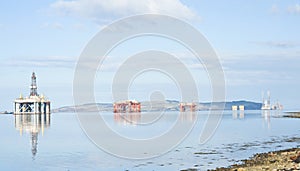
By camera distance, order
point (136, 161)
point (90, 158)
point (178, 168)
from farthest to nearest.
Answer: point (90, 158)
point (136, 161)
point (178, 168)

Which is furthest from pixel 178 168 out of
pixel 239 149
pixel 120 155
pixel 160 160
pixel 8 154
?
pixel 8 154

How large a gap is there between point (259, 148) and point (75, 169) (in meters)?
29.1

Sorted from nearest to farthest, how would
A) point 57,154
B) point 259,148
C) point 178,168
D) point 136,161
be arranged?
point 178,168
point 136,161
point 57,154
point 259,148

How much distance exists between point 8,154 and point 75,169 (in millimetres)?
20048

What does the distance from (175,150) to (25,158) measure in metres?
20.1

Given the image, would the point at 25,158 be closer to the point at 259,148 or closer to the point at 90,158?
the point at 90,158

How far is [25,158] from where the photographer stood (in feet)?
175

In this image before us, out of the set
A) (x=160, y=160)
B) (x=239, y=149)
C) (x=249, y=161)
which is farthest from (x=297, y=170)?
(x=239, y=149)

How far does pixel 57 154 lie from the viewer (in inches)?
2205

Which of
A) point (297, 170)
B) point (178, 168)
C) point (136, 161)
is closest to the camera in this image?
point (297, 170)

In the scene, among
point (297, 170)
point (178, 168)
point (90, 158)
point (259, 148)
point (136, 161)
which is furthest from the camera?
point (259, 148)

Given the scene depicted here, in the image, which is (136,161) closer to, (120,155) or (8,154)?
(120,155)

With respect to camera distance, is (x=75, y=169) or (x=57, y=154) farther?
(x=57, y=154)

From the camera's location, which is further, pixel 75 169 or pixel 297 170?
pixel 75 169
